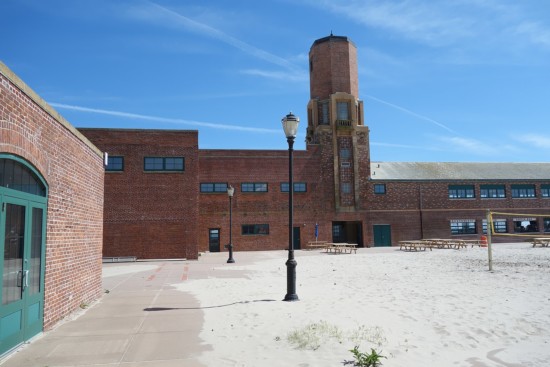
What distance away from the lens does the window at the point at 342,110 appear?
4009 cm

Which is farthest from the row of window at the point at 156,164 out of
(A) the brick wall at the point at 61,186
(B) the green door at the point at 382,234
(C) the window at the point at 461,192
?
(C) the window at the point at 461,192

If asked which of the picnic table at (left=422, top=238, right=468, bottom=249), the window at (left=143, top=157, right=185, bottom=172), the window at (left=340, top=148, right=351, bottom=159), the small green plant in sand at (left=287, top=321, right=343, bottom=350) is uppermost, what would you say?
the window at (left=340, top=148, right=351, bottom=159)

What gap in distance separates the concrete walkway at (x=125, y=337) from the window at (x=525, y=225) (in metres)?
41.1

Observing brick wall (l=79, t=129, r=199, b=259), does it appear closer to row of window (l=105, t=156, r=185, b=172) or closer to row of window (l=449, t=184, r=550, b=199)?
row of window (l=105, t=156, r=185, b=172)

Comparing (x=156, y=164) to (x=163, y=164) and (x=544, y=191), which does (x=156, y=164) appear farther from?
(x=544, y=191)

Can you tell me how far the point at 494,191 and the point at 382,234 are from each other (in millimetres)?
13193

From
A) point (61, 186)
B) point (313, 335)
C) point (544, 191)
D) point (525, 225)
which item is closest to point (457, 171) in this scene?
point (525, 225)

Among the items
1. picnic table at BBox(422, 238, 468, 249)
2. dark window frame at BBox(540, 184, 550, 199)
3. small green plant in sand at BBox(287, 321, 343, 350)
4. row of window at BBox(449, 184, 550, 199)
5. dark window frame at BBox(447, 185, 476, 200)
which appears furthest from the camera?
dark window frame at BBox(540, 184, 550, 199)

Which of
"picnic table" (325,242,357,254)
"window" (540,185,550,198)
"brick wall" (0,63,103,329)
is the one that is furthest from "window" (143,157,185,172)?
"window" (540,185,550,198)

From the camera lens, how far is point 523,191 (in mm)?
42906

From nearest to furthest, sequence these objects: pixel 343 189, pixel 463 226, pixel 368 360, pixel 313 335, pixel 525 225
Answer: pixel 368 360, pixel 313 335, pixel 343 189, pixel 463 226, pixel 525 225

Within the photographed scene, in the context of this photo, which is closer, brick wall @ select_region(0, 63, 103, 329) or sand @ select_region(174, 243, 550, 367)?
sand @ select_region(174, 243, 550, 367)

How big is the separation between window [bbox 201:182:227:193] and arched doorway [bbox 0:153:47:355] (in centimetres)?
2842

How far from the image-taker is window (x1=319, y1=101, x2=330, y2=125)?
132 feet
